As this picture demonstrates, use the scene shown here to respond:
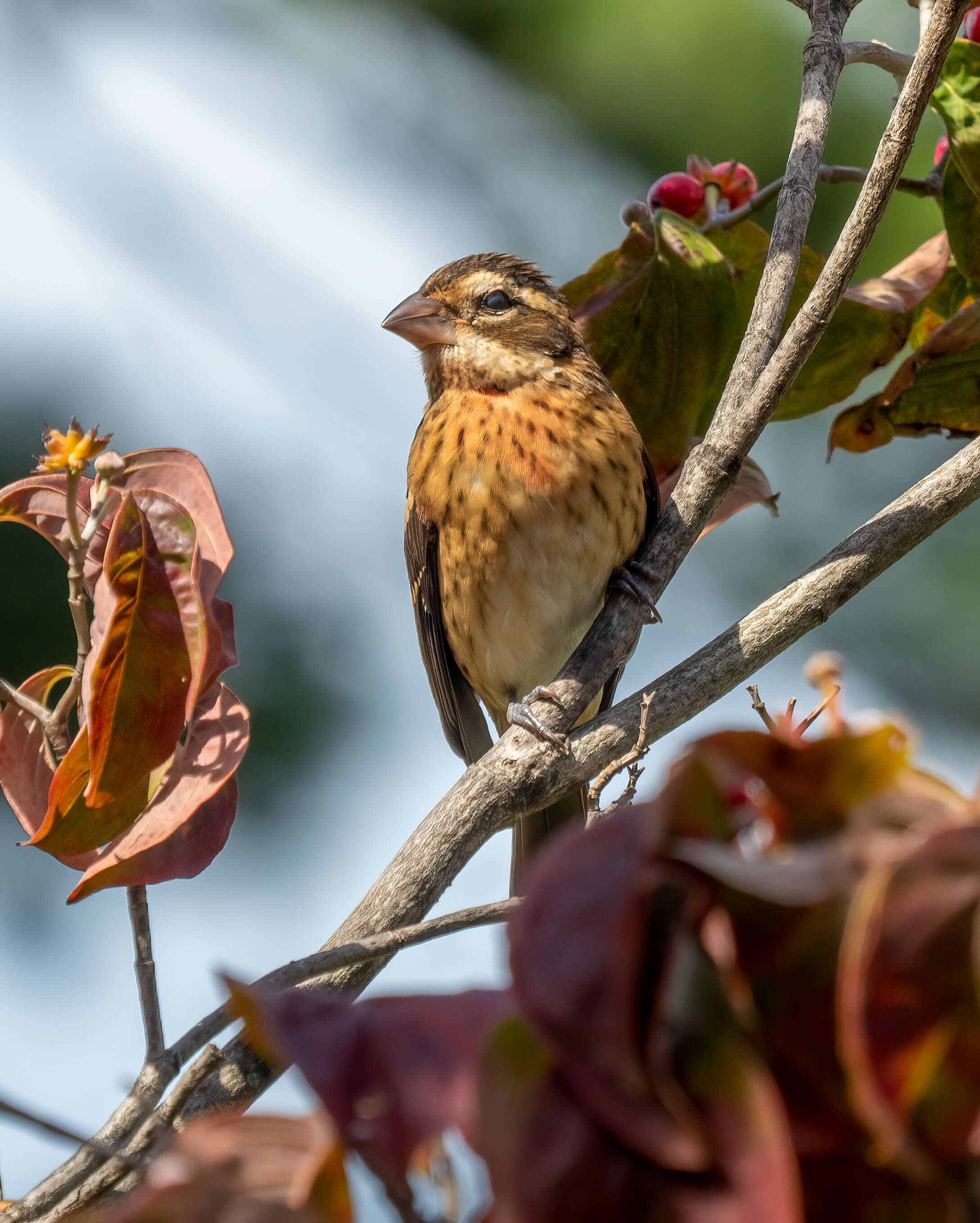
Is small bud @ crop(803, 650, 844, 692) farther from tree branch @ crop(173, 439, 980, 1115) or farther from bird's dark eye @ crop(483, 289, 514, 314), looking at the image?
bird's dark eye @ crop(483, 289, 514, 314)

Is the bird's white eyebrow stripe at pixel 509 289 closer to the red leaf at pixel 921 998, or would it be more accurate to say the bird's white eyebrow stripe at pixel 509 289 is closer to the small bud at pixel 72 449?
the small bud at pixel 72 449

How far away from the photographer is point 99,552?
3.97 feet

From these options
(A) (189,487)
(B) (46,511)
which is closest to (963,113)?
A: (A) (189,487)

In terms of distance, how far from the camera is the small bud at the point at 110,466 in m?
1.16

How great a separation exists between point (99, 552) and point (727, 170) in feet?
5.22

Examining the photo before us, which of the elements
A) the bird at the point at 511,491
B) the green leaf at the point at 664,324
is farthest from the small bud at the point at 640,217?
the bird at the point at 511,491

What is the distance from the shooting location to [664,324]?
1.80m

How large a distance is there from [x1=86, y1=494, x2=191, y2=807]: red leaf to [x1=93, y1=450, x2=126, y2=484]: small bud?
0.10 metres

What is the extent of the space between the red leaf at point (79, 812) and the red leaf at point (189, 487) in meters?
0.21

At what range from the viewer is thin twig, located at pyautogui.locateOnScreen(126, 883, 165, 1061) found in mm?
961

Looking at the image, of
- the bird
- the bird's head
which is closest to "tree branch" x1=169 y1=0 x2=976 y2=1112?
the bird

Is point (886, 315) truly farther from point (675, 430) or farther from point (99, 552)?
point (99, 552)

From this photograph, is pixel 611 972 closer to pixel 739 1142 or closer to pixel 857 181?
pixel 739 1142

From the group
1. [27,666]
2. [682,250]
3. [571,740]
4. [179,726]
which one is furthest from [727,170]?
[27,666]
